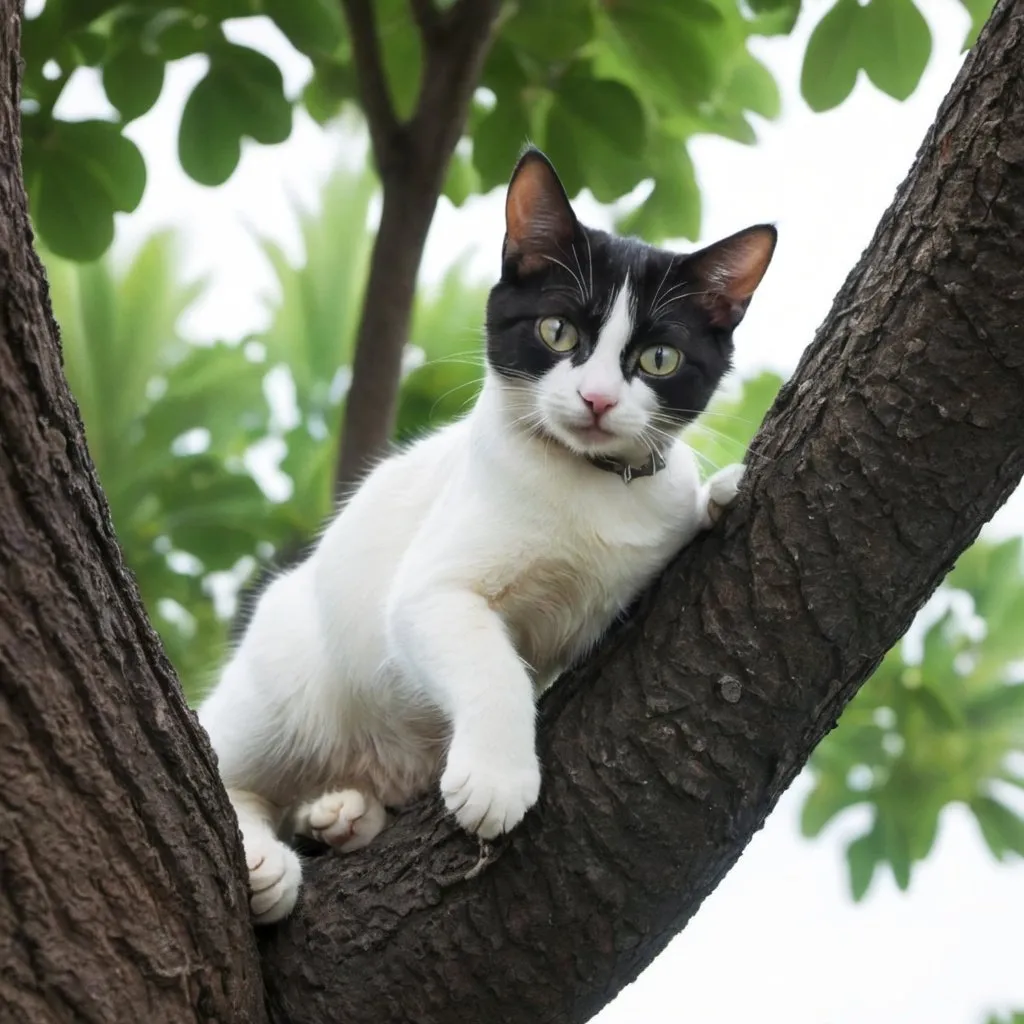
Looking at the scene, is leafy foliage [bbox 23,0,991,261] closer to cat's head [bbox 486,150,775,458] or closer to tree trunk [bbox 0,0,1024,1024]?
cat's head [bbox 486,150,775,458]

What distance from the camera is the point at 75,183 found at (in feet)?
7.43

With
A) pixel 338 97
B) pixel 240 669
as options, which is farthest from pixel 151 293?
pixel 240 669

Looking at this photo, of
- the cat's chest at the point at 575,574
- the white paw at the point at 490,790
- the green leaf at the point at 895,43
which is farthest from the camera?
the green leaf at the point at 895,43

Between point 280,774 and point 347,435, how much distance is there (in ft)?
2.67

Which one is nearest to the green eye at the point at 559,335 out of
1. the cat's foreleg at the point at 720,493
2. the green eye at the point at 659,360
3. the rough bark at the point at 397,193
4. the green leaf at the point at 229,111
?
the green eye at the point at 659,360

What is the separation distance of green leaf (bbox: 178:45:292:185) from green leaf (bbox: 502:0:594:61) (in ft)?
1.68

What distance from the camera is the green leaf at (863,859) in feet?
10.1

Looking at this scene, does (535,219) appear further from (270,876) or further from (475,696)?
(270,876)

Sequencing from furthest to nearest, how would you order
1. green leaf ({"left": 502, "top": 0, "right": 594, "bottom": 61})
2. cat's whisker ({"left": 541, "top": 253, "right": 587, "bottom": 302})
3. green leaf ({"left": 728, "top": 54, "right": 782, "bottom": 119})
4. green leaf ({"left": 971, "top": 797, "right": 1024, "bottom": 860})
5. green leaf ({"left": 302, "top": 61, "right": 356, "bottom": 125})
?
green leaf ({"left": 971, "top": 797, "right": 1024, "bottom": 860})
green leaf ({"left": 302, "top": 61, "right": 356, "bottom": 125})
green leaf ({"left": 728, "top": 54, "right": 782, "bottom": 119})
green leaf ({"left": 502, "top": 0, "right": 594, "bottom": 61})
cat's whisker ({"left": 541, "top": 253, "right": 587, "bottom": 302})

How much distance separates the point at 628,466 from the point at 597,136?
0.85 meters

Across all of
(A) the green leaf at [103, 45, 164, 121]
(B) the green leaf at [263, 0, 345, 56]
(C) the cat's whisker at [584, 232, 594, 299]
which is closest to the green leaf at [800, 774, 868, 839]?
(C) the cat's whisker at [584, 232, 594, 299]

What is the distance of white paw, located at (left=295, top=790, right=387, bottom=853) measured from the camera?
190cm

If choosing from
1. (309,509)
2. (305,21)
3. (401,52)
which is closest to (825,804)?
(309,509)

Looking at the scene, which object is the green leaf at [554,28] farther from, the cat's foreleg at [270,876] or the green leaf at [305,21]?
the cat's foreleg at [270,876]
